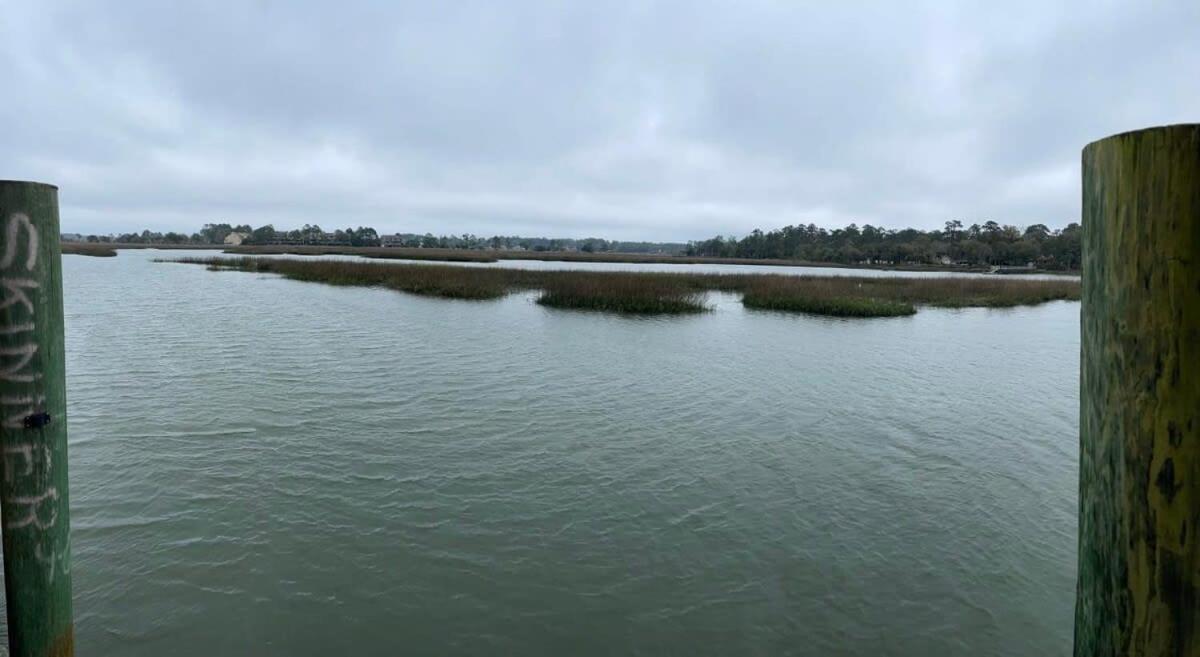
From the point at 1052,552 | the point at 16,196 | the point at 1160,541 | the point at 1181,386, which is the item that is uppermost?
the point at 16,196

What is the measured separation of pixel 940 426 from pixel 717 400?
14.6 ft

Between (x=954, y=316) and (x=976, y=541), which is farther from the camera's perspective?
(x=954, y=316)

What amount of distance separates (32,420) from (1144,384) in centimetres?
440

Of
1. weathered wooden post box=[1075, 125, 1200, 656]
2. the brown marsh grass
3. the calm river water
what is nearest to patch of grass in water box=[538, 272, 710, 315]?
the brown marsh grass

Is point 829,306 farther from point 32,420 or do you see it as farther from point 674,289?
point 32,420

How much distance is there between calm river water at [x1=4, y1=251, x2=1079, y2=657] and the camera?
5.60 m

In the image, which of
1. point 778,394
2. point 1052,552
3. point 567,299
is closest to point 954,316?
point 567,299

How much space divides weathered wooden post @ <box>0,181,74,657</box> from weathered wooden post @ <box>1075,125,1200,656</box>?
4.28m

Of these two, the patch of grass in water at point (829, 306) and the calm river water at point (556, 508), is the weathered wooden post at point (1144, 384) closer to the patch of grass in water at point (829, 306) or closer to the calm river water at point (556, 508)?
the calm river water at point (556, 508)

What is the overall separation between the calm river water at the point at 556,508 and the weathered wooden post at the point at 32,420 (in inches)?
86.0

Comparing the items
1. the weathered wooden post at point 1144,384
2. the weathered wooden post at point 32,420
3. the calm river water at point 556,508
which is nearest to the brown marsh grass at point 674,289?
the calm river water at point 556,508

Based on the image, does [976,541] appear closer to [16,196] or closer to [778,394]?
[778,394]

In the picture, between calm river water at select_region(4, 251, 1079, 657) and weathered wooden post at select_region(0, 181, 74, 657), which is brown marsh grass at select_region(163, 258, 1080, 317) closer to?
calm river water at select_region(4, 251, 1079, 657)

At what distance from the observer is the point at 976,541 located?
755 centimetres
